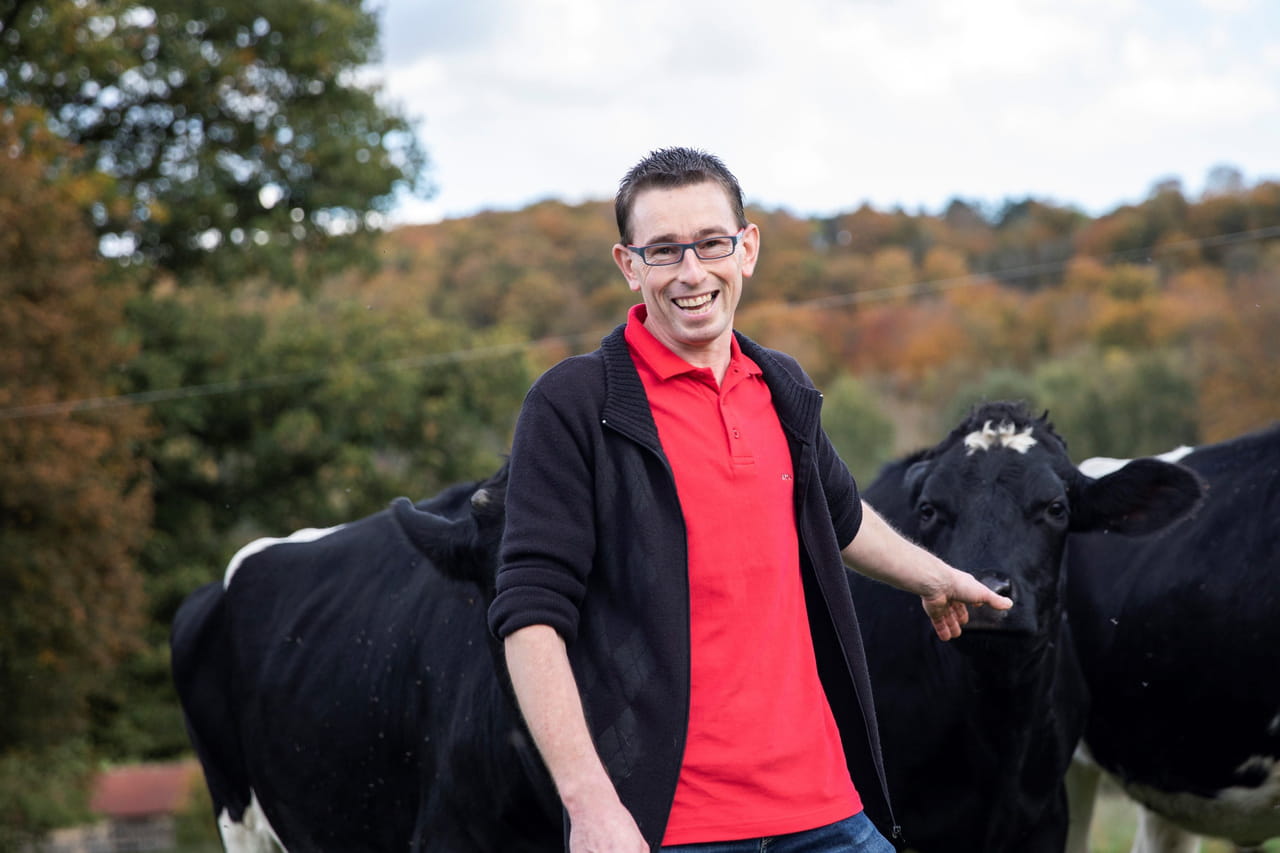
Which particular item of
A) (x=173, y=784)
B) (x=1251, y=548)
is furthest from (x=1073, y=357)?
(x=1251, y=548)

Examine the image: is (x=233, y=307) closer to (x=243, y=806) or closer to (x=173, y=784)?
(x=243, y=806)

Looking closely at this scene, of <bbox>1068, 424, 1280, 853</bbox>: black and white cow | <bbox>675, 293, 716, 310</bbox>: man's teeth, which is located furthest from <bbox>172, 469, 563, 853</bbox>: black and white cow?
<bbox>1068, 424, 1280, 853</bbox>: black and white cow

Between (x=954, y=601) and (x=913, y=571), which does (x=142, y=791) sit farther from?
Answer: (x=913, y=571)

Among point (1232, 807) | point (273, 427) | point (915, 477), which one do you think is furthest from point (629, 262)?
point (273, 427)

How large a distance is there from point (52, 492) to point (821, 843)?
15.8 meters

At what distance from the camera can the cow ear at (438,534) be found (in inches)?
178

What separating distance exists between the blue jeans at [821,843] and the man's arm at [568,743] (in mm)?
189

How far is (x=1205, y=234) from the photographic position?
161 ft

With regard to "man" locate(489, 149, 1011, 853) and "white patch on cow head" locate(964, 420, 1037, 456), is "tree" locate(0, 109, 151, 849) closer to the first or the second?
"white patch on cow head" locate(964, 420, 1037, 456)

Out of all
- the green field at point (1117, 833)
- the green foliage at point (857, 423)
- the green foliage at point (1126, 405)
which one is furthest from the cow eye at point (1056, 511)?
the green foliage at point (857, 423)

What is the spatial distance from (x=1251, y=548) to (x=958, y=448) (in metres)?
1.57

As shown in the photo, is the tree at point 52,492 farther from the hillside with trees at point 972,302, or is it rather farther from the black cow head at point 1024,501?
the black cow head at point 1024,501

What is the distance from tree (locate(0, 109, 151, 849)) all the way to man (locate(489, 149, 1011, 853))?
49.7ft

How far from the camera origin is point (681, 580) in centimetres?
258
